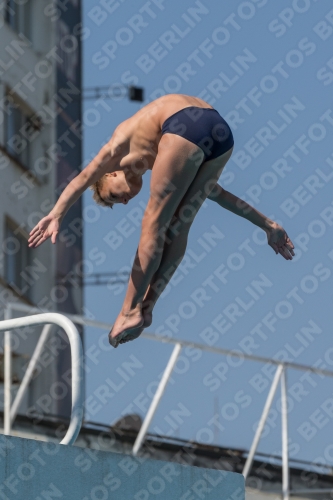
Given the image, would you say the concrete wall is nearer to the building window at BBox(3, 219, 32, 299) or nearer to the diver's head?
the diver's head

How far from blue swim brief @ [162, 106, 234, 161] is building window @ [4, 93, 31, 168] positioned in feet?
42.7

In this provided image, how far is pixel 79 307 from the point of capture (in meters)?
20.6

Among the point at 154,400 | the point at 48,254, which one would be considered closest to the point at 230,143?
the point at 154,400

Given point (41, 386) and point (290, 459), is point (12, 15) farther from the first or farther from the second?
point (290, 459)

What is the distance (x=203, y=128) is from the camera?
20.8 ft

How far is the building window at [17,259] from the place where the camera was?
62.4 ft

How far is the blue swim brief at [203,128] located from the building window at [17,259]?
41.1 feet

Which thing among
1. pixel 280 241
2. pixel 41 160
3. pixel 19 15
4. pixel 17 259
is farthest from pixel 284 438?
pixel 19 15

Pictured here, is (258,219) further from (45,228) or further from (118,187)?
(45,228)

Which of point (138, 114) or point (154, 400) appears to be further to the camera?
point (154, 400)

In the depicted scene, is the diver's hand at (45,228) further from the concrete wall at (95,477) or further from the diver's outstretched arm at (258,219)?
the concrete wall at (95,477)

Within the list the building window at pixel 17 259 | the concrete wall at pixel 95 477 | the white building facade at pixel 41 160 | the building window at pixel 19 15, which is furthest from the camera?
the building window at pixel 19 15

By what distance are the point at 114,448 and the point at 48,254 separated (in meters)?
9.04

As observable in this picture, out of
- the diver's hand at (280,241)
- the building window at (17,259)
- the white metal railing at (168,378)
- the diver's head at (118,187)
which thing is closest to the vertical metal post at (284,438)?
the white metal railing at (168,378)
